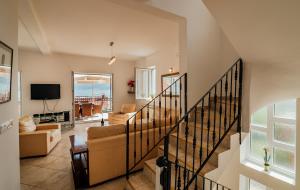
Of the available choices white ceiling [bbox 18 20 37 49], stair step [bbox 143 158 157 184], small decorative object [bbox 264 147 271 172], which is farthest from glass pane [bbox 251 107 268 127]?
white ceiling [bbox 18 20 37 49]

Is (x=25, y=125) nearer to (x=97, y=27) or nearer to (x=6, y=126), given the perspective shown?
(x=6, y=126)

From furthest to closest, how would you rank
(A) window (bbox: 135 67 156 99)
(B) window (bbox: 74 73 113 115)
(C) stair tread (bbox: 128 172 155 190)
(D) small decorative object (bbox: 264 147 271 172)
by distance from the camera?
(B) window (bbox: 74 73 113 115)
(A) window (bbox: 135 67 156 99)
(D) small decorative object (bbox: 264 147 271 172)
(C) stair tread (bbox: 128 172 155 190)

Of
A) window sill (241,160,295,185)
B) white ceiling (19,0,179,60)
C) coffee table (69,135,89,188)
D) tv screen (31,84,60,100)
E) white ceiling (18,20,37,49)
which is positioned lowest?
window sill (241,160,295,185)

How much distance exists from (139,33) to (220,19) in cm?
267

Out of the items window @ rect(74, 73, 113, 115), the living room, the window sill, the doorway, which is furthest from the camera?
window @ rect(74, 73, 113, 115)

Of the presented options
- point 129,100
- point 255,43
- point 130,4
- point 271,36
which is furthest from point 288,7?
point 129,100

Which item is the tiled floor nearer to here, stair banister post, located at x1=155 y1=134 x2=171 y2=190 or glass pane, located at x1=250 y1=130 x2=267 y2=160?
stair banister post, located at x1=155 y1=134 x2=171 y2=190

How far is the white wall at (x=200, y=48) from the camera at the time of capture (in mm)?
2781

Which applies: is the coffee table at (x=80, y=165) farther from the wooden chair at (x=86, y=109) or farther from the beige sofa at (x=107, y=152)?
the wooden chair at (x=86, y=109)

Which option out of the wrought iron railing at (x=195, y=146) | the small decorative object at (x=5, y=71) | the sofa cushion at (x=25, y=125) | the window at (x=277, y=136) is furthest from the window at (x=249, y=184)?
the sofa cushion at (x=25, y=125)

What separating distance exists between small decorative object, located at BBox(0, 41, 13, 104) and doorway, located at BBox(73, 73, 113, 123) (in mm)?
5411

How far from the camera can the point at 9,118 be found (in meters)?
1.67

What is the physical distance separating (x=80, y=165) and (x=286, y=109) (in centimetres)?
419

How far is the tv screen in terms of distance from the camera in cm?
552
